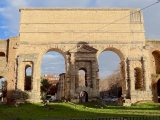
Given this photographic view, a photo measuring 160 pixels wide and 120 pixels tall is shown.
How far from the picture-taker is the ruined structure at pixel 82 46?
29.5 meters

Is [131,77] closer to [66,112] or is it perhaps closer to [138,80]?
[138,80]

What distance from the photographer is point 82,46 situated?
30016mm

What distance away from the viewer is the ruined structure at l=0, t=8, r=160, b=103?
29484 mm

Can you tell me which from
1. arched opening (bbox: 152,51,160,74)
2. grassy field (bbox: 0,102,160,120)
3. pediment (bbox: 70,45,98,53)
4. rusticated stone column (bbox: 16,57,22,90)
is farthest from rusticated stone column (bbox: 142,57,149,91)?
rusticated stone column (bbox: 16,57,22,90)

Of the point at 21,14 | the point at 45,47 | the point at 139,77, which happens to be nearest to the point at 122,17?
the point at 139,77

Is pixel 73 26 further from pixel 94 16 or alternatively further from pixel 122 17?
pixel 122 17

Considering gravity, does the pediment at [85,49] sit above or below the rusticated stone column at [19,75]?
above

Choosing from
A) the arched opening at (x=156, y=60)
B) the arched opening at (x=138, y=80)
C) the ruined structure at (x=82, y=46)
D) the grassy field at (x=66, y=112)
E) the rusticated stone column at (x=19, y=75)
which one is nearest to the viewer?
the grassy field at (x=66, y=112)

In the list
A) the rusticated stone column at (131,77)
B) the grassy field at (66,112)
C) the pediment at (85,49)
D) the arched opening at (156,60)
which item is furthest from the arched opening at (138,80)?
the grassy field at (66,112)

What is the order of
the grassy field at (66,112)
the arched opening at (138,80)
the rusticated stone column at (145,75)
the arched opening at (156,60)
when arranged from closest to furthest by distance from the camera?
1. the grassy field at (66,112)
2. the rusticated stone column at (145,75)
3. the arched opening at (138,80)
4. the arched opening at (156,60)

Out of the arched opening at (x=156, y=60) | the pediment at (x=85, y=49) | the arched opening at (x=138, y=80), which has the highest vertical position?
the pediment at (x=85, y=49)

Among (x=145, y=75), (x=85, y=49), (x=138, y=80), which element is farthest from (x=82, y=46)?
(x=138, y=80)

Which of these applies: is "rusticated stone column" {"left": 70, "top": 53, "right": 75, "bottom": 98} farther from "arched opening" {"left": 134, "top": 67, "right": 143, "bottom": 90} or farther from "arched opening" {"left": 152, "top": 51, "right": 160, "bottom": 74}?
"arched opening" {"left": 152, "top": 51, "right": 160, "bottom": 74}

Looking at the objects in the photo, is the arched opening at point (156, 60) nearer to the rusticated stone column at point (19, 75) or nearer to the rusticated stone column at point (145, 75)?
the rusticated stone column at point (145, 75)
